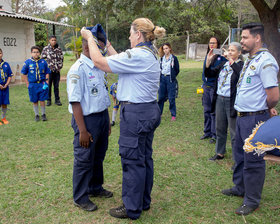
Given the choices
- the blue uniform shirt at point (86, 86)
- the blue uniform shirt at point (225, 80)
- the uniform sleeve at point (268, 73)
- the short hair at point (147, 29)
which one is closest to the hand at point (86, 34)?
the blue uniform shirt at point (86, 86)

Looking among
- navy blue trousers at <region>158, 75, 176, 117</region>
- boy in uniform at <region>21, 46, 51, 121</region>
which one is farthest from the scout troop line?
boy in uniform at <region>21, 46, 51, 121</region>

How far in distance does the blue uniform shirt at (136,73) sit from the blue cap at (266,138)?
104 cm

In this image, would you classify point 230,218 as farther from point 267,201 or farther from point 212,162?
point 212,162

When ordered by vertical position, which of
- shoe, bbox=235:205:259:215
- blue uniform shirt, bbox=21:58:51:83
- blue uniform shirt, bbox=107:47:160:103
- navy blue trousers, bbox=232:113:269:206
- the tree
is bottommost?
shoe, bbox=235:205:259:215

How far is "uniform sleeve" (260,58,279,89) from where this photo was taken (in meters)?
2.88

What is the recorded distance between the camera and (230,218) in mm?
3127

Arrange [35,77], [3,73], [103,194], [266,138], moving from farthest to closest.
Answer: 1. [35,77]
2. [3,73]
3. [103,194]
4. [266,138]

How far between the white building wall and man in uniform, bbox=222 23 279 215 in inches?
463

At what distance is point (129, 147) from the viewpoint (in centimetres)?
279

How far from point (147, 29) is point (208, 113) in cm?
334

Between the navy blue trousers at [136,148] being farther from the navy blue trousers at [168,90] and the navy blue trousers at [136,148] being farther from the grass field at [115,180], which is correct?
the navy blue trousers at [168,90]

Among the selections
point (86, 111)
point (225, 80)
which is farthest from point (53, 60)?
point (86, 111)

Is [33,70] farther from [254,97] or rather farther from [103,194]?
[254,97]

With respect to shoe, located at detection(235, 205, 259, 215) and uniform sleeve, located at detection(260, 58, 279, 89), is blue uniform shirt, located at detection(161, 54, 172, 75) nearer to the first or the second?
uniform sleeve, located at detection(260, 58, 279, 89)
